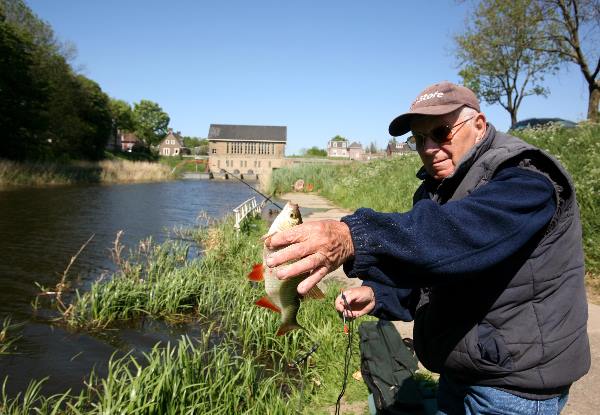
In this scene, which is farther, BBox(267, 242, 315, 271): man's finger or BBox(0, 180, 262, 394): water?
BBox(0, 180, 262, 394): water

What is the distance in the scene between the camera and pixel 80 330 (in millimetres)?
7895

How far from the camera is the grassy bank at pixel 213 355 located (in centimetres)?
427

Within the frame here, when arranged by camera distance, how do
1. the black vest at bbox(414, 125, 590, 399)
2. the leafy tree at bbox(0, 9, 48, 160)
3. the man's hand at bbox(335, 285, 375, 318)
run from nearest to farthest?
the black vest at bbox(414, 125, 590, 399), the man's hand at bbox(335, 285, 375, 318), the leafy tree at bbox(0, 9, 48, 160)

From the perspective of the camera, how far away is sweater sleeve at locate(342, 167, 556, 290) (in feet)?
5.08

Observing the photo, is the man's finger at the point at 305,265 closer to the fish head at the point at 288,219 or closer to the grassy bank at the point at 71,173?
the fish head at the point at 288,219

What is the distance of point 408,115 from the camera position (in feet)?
7.84

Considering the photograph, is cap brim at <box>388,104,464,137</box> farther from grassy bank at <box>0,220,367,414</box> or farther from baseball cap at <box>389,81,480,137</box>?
grassy bank at <box>0,220,367,414</box>

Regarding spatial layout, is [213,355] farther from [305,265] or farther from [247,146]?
[247,146]

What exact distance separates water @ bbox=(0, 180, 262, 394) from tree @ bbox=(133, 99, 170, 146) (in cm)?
9190

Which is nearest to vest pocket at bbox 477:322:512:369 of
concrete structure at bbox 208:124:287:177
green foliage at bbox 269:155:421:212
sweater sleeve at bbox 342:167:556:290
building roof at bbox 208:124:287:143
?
sweater sleeve at bbox 342:167:556:290

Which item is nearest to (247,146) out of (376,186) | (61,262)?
(376,186)

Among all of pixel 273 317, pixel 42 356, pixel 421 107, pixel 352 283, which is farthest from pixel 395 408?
pixel 42 356

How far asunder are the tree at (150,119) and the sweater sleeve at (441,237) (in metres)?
123

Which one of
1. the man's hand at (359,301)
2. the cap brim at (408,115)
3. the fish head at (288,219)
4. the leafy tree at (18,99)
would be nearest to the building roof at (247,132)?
the leafy tree at (18,99)
